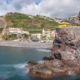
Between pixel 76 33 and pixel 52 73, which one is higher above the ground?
pixel 76 33

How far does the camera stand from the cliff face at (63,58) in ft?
77.1

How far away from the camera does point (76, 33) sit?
89.4 ft

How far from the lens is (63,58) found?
2580cm

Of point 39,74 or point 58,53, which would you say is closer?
point 39,74

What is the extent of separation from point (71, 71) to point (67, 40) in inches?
205

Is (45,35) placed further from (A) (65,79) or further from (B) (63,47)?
(A) (65,79)

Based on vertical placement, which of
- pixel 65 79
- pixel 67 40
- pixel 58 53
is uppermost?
pixel 67 40

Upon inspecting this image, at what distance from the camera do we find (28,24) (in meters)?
118

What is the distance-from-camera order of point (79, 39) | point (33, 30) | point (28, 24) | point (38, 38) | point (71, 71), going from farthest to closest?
point (28, 24) → point (33, 30) → point (38, 38) → point (79, 39) → point (71, 71)

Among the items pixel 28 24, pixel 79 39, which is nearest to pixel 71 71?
pixel 79 39

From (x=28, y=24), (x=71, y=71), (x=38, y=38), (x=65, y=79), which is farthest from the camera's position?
(x=28, y=24)

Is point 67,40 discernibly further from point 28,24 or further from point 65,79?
point 28,24

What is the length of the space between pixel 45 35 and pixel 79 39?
202 feet

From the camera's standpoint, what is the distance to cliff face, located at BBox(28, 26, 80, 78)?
23.5 meters
